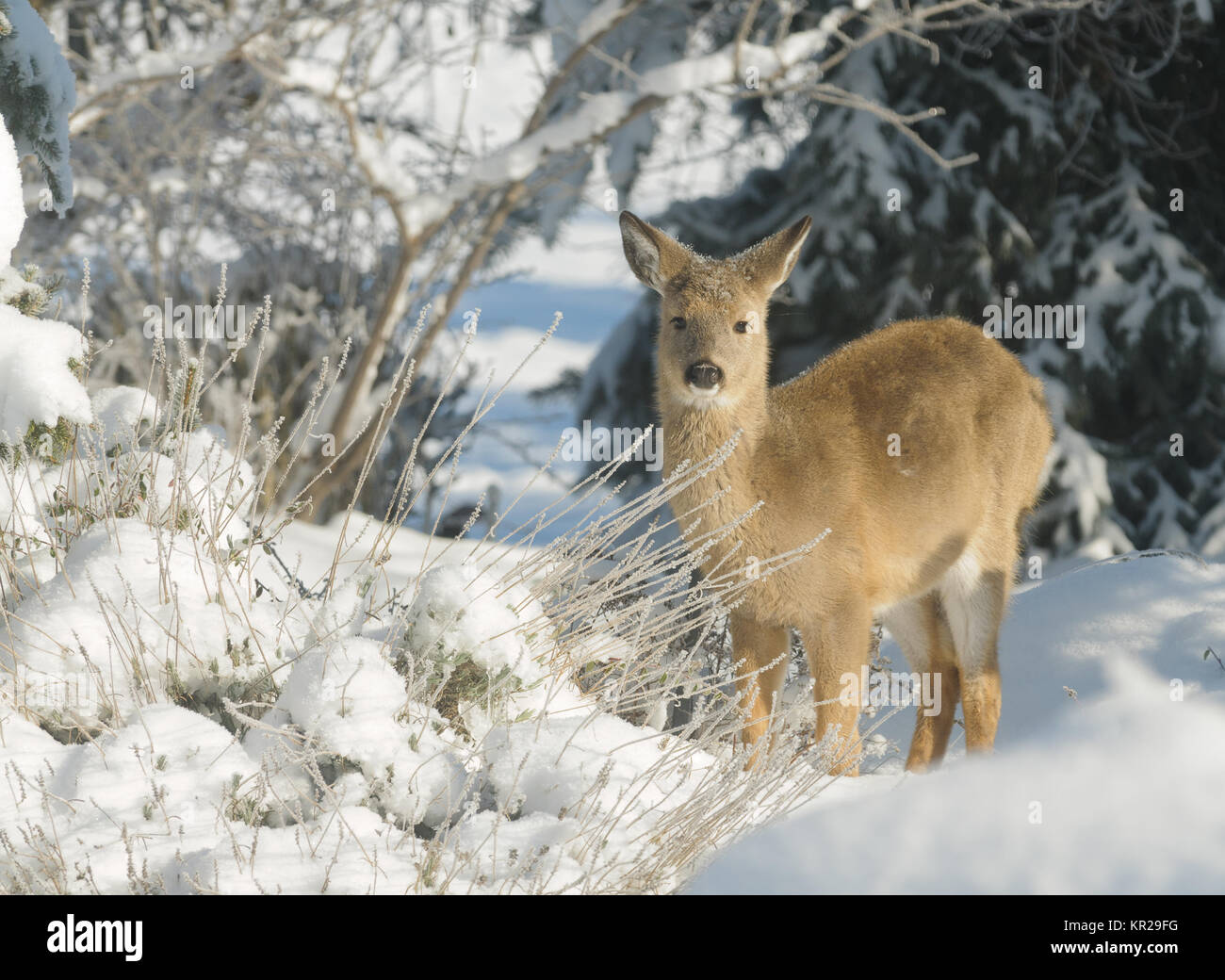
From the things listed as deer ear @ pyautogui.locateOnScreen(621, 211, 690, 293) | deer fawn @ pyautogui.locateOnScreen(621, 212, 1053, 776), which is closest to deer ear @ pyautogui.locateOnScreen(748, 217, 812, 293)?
deer fawn @ pyautogui.locateOnScreen(621, 212, 1053, 776)

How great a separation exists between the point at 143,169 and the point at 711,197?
4432 millimetres

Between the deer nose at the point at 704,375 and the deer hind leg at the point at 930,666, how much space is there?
1.55m

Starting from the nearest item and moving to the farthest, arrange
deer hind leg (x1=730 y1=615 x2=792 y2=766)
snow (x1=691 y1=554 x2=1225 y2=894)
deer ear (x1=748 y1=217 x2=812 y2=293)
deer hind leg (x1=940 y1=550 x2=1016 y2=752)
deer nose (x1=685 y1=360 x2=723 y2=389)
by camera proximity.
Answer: snow (x1=691 y1=554 x2=1225 y2=894)
deer nose (x1=685 y1=360 x2=723 y2=389)
deer hind leg (x1=730 y1=615 x2=792 y2=766)
deer ear (x1=748 y1=217 x2=812 y2=293)
deer hind leg (x1=940 y1=550 x2=1016 y2=752)

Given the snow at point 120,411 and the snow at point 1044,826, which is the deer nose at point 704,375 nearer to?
the snow at point 1044,826

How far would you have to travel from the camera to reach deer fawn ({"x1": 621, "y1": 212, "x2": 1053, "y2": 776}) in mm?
4812

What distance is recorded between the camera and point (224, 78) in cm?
1075

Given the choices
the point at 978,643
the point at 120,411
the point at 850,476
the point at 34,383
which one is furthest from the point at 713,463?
the point at 34,383

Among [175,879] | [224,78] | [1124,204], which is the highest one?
[224,78]

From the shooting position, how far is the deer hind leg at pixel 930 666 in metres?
5.71

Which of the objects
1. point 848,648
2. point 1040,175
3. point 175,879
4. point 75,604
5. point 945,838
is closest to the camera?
point 945,838

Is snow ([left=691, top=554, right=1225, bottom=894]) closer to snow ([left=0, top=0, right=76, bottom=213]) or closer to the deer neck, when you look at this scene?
the deer neck

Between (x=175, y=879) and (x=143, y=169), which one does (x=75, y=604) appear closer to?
(x=175, y=879)

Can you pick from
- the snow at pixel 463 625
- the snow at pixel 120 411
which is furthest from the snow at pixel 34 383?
the snow at pixel 463 625
